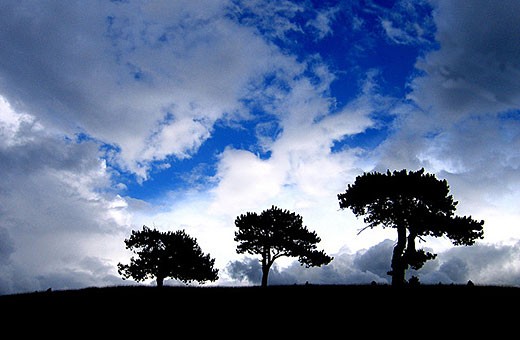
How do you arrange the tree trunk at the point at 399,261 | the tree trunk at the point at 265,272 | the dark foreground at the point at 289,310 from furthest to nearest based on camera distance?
the tree trunk at the point at 265,272 < the tree trunk at the point at 399,261 < the dark foreground at the point at 289,310

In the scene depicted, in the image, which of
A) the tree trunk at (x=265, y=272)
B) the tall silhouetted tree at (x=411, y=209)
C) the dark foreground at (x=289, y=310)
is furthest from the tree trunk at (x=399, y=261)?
the tree trunk at (x=265, y=272)

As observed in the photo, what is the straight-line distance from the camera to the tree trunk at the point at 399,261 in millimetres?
31688

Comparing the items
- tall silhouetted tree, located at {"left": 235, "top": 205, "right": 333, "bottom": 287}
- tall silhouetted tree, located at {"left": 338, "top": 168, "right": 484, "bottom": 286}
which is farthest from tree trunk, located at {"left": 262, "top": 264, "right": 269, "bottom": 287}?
tall silhouetted tree, located at {"left": 338, "top": 168, "right": 484, "bottom": 286}

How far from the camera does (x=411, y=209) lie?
108 feet

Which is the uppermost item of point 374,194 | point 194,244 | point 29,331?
point 374,194

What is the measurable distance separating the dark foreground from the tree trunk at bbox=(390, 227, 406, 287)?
11.9 meters

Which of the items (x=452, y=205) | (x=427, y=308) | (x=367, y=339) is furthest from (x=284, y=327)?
(x=452, y=205)

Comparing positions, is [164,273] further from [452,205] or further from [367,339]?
[367,339]

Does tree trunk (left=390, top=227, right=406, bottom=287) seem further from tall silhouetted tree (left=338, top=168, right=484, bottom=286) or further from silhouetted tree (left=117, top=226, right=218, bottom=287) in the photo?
silhouetted tree (left=117, top=226, right=218, bottom=287)

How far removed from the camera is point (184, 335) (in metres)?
12.9

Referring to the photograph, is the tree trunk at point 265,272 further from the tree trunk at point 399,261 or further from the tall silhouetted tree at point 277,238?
the tree trunk at point 399,261

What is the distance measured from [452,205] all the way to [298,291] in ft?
64.3

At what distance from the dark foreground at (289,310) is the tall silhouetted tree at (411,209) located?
13.0 m

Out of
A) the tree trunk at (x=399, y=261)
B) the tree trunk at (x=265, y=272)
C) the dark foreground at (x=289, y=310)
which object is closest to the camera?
the dark foreground at (x=289, y=310)
